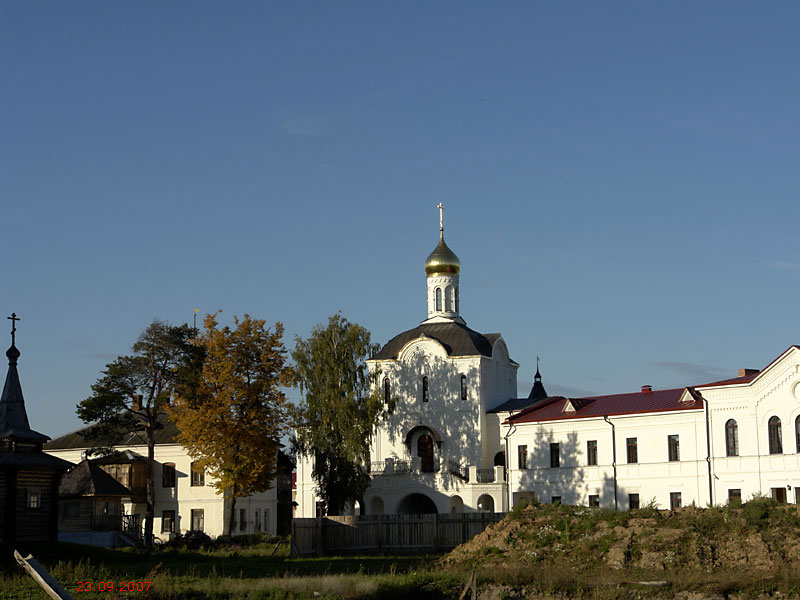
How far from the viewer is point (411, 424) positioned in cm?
5741

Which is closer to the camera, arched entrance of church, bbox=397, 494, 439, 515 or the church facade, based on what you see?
the church facade

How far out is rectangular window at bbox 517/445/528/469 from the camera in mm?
53062

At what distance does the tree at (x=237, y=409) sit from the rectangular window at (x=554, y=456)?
13569mm

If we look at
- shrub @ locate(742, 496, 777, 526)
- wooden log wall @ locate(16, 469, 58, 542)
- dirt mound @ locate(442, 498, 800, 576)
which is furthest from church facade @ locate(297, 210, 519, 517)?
shrub @ locate(742, 496, 777, 526)

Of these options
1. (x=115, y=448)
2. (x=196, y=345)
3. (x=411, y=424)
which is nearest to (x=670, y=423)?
(x=411, y=424)

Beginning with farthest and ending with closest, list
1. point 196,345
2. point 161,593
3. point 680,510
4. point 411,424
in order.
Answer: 1. point 411,424
2. point 196,345
3. point 680,510
4. point 161,593

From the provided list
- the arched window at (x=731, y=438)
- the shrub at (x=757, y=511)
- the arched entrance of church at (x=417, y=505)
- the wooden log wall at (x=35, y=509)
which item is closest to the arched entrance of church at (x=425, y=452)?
the arched entrance of church at (x=417, y=505)

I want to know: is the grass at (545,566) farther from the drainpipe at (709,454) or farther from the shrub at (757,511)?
the drainpipe at (709,454)

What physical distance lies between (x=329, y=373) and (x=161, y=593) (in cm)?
3077

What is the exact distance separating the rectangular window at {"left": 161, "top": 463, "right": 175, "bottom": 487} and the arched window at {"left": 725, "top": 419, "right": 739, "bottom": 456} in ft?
89.7

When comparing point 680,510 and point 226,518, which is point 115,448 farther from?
point 680,510

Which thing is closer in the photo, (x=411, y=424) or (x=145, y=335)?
(x=145, y=335)

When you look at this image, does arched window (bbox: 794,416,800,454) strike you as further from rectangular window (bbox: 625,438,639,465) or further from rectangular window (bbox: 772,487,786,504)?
rectangular window (bbox: 625,438,639,465)

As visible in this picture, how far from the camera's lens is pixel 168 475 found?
5528 centimetres
